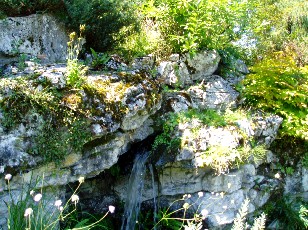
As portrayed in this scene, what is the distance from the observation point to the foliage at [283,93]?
6254 millimetres

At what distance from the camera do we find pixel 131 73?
16.6 ft

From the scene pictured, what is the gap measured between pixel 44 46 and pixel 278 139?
→ 15.2 ft

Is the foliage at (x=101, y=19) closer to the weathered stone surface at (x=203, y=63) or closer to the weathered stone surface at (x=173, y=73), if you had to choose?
the weathered stone surface at (x=173, y=73)

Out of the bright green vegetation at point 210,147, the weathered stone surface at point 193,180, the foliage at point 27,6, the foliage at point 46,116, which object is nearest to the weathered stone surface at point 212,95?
the bright green vegetation at point 210,147

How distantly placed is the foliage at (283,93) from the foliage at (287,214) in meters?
1.30

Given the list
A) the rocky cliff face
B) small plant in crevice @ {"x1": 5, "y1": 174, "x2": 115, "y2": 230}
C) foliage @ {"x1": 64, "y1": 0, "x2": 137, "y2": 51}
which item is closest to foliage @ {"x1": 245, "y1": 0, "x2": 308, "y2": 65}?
the rocky cliff face

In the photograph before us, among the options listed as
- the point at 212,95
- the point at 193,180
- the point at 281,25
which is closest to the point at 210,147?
the point at 193,180

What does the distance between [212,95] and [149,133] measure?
1.70 meters

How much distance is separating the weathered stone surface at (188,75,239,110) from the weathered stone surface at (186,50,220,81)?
0.20 metres

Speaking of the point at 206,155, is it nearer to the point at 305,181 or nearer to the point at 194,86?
the point at 194,86

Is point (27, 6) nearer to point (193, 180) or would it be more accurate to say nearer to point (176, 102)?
point (176, 102)

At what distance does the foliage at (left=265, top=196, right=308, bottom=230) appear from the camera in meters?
6.23

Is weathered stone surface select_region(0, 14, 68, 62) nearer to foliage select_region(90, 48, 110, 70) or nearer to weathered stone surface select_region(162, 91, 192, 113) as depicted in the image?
foliage select_region(90, 48, 110, 70)

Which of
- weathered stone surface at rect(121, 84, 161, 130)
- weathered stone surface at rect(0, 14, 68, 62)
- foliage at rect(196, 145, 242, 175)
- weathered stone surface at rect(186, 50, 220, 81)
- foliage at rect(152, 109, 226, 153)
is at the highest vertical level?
weathered stone surface at rect(0, 14, 68, 62)
